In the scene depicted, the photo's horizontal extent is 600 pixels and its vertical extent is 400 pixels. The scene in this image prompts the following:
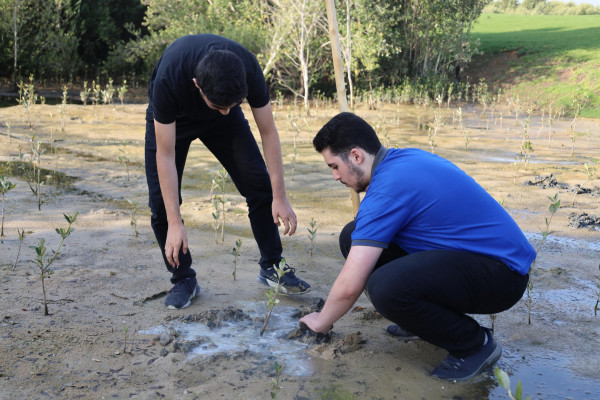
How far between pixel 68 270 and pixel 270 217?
1.51 meters

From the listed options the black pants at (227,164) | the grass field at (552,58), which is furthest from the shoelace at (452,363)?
the grass field at (552,58)

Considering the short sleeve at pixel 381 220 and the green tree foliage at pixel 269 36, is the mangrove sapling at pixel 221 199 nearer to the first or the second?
the short sleeve at pixel 381 220

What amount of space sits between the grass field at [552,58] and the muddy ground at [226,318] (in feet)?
41.8

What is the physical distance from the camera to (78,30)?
21.1 meters

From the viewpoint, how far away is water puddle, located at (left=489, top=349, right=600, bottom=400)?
289 centimetres

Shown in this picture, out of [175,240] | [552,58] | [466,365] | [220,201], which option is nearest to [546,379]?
[466,365]

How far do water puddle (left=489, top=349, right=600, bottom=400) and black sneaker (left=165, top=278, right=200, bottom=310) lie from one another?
188 cm

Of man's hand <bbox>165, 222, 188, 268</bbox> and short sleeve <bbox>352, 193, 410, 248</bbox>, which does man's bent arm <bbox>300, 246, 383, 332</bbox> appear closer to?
short sleeve <bbox>352, 193, 410, 248</bbox>

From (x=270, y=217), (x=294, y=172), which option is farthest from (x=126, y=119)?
(x=270, y=217)

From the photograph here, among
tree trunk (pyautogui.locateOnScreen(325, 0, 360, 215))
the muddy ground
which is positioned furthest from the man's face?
tree trunk (pyautogui.locateOnScreen(325, 0, 360, 215))

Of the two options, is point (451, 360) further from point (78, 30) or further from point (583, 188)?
point (78, 30)

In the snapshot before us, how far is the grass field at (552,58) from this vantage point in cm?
1906

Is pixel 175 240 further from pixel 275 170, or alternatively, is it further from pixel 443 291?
pixel 443 291

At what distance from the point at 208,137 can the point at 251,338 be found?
129 cm
